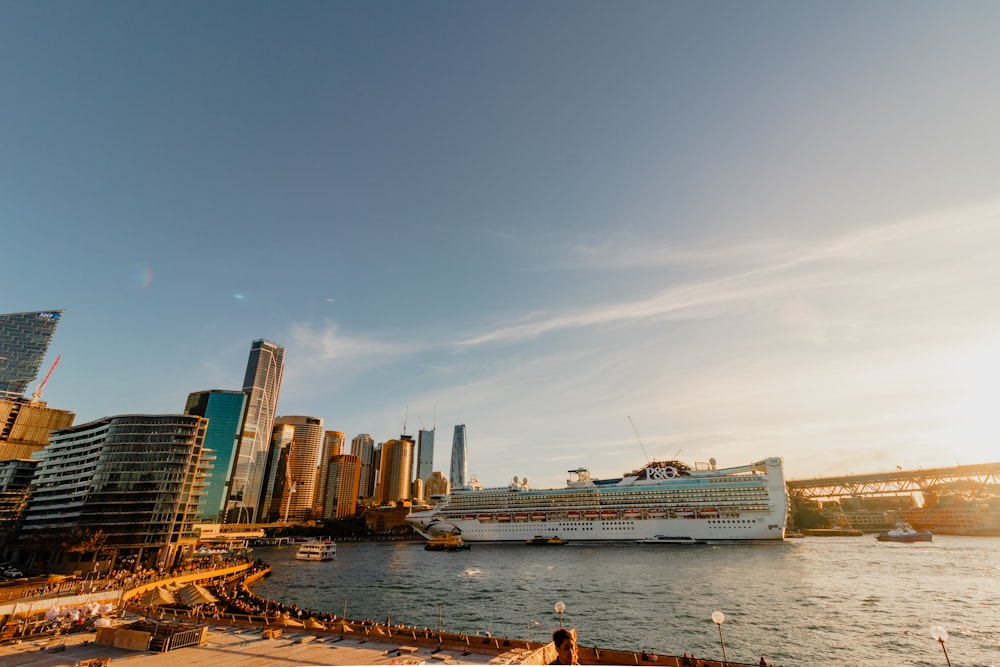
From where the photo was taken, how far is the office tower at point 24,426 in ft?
495

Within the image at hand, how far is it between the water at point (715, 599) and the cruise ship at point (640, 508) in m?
18.7

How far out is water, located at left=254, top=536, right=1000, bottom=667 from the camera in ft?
121

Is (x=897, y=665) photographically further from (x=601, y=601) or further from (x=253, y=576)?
(x=253, y=576)

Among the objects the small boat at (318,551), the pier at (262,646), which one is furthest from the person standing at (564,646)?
the small boat at (318,551)

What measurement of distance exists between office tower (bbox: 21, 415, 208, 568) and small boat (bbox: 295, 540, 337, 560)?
27.8 meters

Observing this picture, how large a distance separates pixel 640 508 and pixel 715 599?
7740 cm

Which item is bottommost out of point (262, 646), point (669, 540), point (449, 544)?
point (449, 544)

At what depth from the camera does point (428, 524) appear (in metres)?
150

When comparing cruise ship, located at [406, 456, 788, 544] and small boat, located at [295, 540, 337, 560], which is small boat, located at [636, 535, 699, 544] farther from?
small boat, located at [295, 540, 337, 560]

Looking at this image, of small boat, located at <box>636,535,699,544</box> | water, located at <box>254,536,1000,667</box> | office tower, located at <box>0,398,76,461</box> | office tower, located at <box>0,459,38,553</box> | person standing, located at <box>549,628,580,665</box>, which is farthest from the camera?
office tower, located at <box>0,398,76,461</box>

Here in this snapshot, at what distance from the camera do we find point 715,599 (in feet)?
170

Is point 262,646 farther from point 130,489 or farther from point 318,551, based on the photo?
point 318,551

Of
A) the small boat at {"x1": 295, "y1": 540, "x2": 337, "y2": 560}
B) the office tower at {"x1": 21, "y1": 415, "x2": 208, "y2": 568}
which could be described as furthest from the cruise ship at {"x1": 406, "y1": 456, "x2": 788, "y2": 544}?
the office tower at {"x1": 21, "y1": 415, "x2": 208, "y2": 568}

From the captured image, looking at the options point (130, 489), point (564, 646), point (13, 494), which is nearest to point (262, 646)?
point (564, 646)
